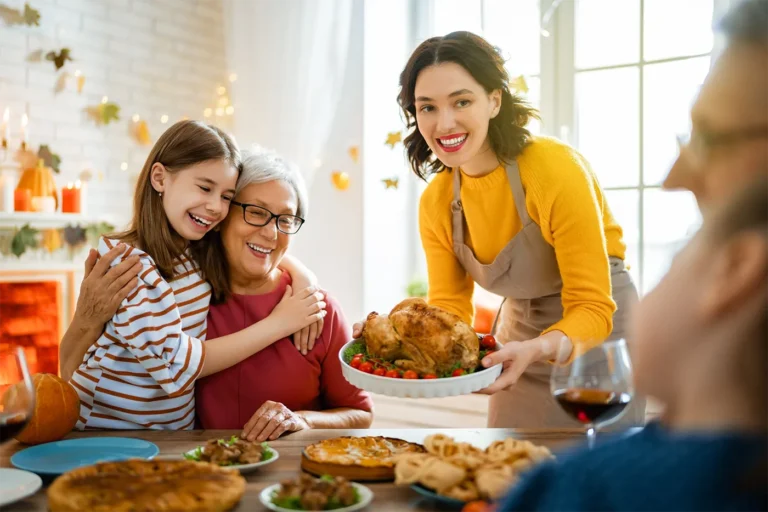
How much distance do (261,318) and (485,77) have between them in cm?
99

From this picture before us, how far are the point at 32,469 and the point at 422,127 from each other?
138cm

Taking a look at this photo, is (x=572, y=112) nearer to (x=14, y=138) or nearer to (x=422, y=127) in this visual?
(x=422, y=127)

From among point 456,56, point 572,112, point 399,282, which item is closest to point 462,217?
point 456,56

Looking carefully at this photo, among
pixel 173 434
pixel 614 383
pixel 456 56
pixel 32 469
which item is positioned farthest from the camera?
pixel 456 56

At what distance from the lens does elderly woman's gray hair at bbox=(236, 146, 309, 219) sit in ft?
7.01

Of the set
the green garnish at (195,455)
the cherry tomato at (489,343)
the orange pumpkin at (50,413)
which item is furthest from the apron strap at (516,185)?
the orange pumpkin at (50,413)

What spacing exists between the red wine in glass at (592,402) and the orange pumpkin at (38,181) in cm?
383

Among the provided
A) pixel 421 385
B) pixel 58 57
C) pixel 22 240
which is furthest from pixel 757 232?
pixel 58 57

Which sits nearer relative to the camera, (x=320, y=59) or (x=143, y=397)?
(x=143, y=397)

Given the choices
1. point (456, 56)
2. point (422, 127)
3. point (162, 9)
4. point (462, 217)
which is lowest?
point (462, 217)

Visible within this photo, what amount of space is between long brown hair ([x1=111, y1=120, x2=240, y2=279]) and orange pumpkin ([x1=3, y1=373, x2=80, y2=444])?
45cm

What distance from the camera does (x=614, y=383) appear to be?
122 cm

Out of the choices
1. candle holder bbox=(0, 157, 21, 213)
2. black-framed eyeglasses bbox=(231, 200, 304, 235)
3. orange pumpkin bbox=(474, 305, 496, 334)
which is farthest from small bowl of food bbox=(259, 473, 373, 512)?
candle holder bbox=(0, 157, 21, 213)

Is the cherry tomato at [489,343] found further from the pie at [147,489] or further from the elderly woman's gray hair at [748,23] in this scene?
the elderly woman's gray hair at [748,23]
